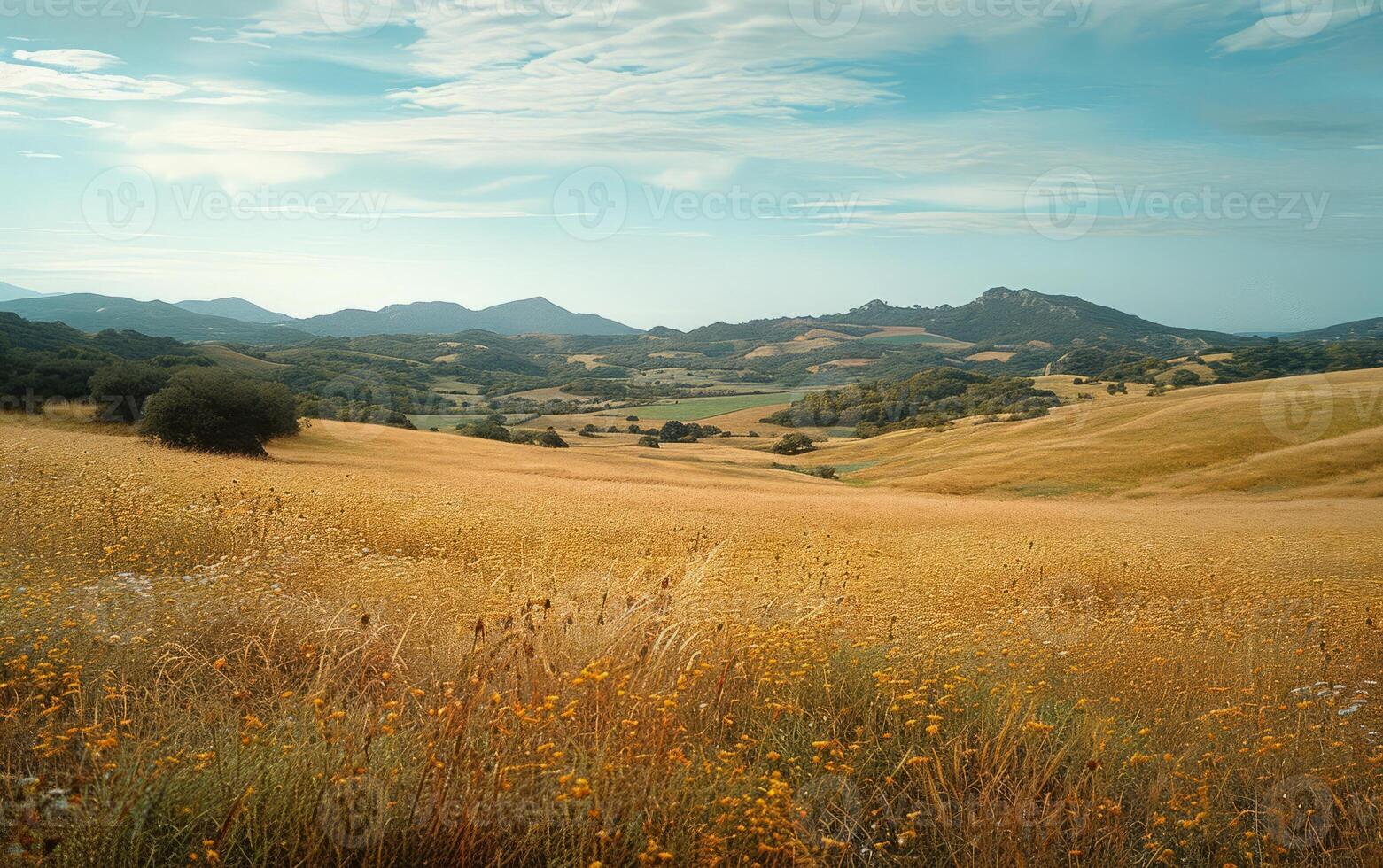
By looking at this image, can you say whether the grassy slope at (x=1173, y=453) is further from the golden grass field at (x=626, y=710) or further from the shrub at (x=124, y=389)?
the shrub at (x=124, y=389)

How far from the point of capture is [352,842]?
3529 millimetres

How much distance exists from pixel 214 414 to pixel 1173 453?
5272 centimetres

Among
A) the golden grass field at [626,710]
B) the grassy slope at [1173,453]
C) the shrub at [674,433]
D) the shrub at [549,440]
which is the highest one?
the golden grass field at [626,710]

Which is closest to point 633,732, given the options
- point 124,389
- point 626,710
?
point 626,710

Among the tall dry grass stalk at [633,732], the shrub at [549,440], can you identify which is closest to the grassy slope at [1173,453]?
the shrub at [549,440]

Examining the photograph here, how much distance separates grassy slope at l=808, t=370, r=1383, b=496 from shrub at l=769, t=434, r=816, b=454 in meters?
10.9

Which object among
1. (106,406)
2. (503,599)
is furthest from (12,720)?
(106,406)

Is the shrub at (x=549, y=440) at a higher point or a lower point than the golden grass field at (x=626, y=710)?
lower

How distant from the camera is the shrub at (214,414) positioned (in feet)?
110

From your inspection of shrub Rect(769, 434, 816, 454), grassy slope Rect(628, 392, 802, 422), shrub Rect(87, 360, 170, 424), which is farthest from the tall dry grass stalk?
grassy slope Rect(628, 392, 802, 422)

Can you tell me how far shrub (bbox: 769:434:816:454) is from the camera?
82394 mm

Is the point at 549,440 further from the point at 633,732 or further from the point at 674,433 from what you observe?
the point at 633,732

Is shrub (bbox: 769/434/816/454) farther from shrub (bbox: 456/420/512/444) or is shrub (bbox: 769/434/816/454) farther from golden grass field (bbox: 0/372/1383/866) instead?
golden grass field (bbox: 0/372/1383/866)

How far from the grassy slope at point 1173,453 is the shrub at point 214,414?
37179mm
